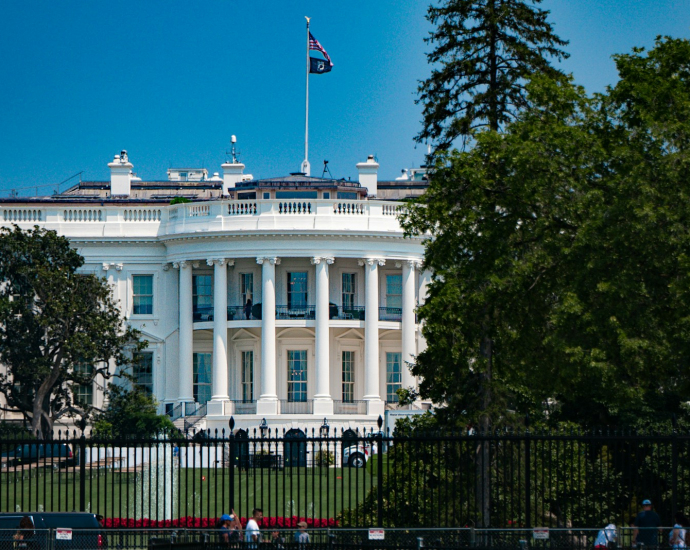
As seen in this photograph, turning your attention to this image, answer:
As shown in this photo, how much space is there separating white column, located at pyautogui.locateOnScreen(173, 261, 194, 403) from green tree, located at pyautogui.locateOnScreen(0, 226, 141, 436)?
6305 millimetres

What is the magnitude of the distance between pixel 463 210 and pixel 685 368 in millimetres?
6290

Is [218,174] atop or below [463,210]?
atop

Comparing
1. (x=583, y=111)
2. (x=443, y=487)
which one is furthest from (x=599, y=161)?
(x=443, y=487)

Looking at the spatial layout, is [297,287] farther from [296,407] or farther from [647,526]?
[647,526]

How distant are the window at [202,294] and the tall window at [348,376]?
22.6ft

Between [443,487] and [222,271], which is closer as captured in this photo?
[443,487]

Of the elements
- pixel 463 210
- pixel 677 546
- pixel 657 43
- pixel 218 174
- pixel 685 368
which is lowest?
pixel 677 546

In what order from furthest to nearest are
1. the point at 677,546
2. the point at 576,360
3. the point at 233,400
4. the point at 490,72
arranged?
the point at 233,400 < the point at 490,72 < the point at 576,360 < the point at 677,546

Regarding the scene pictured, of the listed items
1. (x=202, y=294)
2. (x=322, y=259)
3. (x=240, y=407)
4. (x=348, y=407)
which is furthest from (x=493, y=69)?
(x=202, y=294)

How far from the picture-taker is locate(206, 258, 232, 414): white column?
7162cm

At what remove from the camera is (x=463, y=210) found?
3481 cm

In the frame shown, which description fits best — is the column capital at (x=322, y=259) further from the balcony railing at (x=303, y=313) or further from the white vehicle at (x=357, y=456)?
the white vehicle at (x=357, y=456)

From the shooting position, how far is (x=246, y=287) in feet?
245

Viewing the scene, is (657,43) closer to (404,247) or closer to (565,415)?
(565,415)
